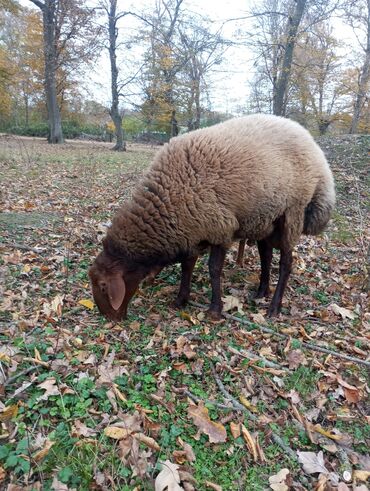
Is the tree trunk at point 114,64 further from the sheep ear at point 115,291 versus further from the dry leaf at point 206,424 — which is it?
the dry leaf at point 206,424

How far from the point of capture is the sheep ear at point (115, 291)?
3648 millimetres

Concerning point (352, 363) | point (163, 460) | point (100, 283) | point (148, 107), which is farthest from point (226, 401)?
point (148, 107)

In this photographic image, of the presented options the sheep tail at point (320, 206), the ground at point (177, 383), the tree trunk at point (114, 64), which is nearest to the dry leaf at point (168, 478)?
the ground at point (177, 383)

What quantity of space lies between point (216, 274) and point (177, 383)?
1.41 metres

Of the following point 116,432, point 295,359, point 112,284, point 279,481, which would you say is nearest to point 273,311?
point 295,359

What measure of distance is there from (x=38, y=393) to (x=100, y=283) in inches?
49.4

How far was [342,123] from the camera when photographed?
1121 inches

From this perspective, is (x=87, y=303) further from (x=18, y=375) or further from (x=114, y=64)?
(x=114, y=64)

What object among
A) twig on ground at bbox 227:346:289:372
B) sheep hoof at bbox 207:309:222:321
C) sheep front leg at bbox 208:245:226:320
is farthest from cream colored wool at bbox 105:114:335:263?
twig on ground at bbox 227:346:289:372

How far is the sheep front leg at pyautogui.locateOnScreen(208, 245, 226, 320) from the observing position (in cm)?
402

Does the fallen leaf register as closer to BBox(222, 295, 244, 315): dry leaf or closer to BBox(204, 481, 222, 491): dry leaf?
BBox(222, 295, 244, 315): dry leaf

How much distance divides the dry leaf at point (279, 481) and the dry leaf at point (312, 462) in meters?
0.16

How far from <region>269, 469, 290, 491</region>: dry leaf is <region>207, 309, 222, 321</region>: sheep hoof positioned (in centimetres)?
182

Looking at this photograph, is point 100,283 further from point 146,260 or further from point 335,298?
point 335,298
